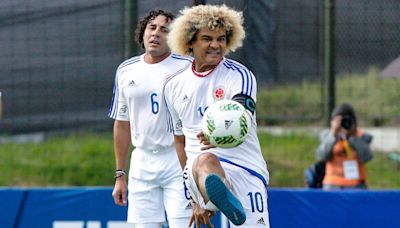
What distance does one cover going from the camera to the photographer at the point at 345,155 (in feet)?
40.2

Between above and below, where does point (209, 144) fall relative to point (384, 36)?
below

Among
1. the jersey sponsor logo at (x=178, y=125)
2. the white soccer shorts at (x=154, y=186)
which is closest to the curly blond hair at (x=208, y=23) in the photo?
the jersey sponsor logo at (x=178, y=125)

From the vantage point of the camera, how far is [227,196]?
754cm

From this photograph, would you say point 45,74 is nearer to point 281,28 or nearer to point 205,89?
point 281,28

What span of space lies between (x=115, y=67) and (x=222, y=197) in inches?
202

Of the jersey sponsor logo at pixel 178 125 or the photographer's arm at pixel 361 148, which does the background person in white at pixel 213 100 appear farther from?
the photographer's arm at pixel 361 148

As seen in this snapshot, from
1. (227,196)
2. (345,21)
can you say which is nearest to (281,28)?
(345,21)

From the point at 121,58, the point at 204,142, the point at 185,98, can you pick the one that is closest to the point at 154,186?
the point at 185,98

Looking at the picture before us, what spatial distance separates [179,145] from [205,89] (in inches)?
29.5

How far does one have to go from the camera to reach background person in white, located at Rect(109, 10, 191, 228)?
9.47 m

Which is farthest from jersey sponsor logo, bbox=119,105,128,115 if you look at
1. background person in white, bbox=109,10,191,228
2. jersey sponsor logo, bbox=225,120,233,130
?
jersey sponsor logo, bbox=225,120,233,130

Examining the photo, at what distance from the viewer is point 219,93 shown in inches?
313

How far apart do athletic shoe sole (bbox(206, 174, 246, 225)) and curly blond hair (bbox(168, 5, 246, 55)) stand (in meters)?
1.07

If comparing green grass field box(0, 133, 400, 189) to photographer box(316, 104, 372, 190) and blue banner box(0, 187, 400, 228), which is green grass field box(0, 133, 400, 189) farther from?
blue banner box(0, 187, 400, 228)
